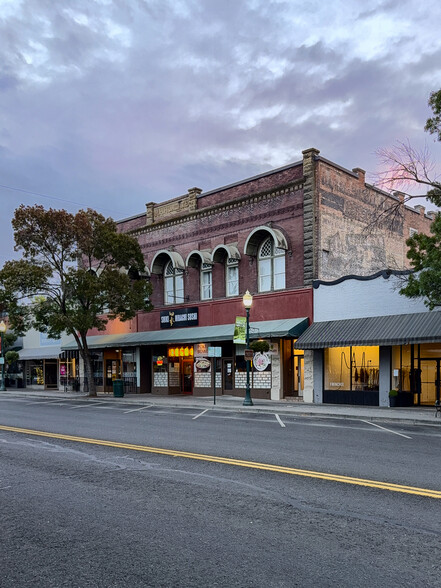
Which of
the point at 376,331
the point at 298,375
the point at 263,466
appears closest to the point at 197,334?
the point at 298,375

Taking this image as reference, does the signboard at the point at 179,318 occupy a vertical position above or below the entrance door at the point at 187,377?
above

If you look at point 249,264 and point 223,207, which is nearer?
point 249,264

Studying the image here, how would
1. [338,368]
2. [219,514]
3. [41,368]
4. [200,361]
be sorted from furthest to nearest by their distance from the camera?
[41,368]
[200,361]
[338,368]
[219,514]

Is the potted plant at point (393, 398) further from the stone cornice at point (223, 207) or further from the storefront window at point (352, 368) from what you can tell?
the stone cornice at point (223, 207)

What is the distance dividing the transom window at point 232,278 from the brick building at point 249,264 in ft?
0.18

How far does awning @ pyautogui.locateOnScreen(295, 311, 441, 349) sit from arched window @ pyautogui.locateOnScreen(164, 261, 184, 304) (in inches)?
387

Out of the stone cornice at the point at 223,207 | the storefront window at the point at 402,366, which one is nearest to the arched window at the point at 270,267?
the stone cornice at the point at 223,207

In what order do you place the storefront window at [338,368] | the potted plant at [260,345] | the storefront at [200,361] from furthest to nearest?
the storefront at [200,361] → the potted plant at [260,345] → the storefront window at [338,368]

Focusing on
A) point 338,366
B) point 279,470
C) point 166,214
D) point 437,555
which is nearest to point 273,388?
point 338,366

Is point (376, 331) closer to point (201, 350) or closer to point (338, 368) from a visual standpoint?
point (338, 368)

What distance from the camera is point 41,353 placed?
39.4 metres

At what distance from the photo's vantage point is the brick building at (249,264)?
968 inches

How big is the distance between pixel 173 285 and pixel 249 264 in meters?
6.23

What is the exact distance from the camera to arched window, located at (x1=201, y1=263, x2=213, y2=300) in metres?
28.8
